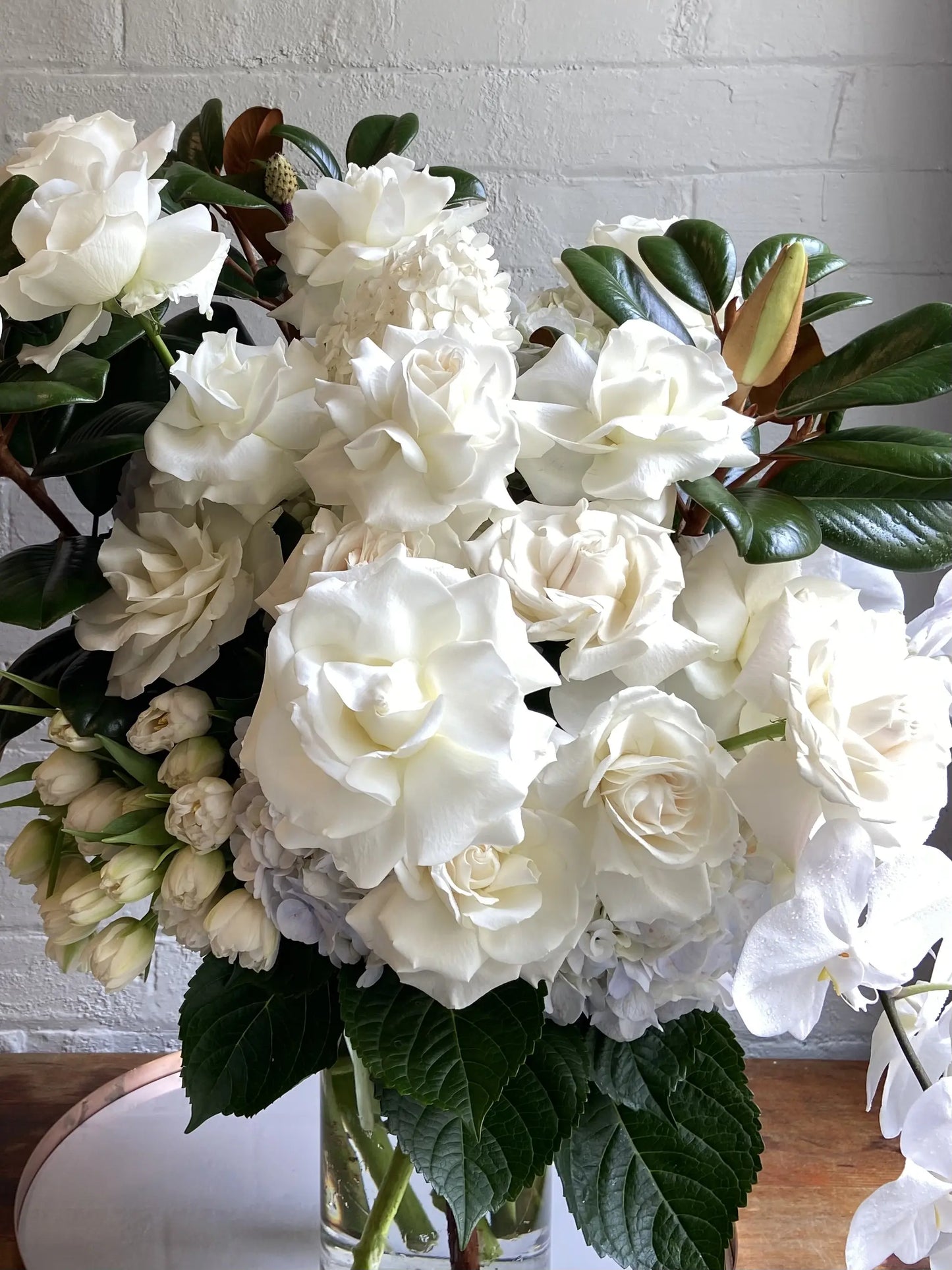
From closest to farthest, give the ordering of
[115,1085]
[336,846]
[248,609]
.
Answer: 1. [336,846]
2. [248,609]
3. [115,1085]

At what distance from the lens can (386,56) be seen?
98 centimetres

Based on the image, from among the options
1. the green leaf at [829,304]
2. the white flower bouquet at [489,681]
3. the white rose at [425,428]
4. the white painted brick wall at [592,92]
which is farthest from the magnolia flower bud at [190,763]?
the white painted brick wall at [592,92]

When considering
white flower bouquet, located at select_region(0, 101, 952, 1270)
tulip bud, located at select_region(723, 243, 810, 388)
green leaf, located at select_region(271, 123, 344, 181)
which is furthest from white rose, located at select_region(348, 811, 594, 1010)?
green leaf, located at select_region(271, 123, 344, 181)

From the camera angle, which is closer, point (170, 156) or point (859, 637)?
point (859, 637)

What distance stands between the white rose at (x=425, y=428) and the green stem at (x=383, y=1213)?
0.32 meters

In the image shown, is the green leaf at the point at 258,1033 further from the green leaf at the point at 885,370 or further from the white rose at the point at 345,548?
the green leaf at the point at 885,370

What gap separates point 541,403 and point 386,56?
2.30ft

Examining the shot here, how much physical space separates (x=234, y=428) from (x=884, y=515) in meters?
0.26

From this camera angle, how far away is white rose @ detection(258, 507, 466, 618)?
15.4 inches

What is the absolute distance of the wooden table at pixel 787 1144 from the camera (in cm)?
78

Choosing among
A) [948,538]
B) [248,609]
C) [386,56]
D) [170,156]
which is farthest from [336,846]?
[386,56]

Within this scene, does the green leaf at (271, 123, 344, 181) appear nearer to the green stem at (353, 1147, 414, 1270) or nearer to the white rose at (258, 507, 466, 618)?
the white rose at (258, 507, 466, 618)

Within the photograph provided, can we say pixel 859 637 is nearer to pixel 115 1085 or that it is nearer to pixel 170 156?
pixel 170 156

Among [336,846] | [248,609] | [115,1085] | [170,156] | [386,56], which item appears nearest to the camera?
[336,846]
